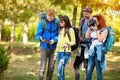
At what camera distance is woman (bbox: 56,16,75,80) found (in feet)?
27.3

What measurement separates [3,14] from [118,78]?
16.7m

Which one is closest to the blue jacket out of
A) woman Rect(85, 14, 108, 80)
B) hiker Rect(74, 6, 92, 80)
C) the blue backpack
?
hiker Rect(74, 6, 92, 80)

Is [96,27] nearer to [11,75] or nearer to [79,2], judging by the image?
[11,75]

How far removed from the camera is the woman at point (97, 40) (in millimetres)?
8031

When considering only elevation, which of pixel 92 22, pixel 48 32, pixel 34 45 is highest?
pixel 92 22

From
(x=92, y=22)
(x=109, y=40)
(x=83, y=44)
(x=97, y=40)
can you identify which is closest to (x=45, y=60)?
(x=83, y=44)

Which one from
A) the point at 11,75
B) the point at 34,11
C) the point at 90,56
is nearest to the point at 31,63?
the point at 11,75

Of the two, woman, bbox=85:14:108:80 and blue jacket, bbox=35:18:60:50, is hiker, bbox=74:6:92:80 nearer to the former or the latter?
woman, bbox=85:14:108:80

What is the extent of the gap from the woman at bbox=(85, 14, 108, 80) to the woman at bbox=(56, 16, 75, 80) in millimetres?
434

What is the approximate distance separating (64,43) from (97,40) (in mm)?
733

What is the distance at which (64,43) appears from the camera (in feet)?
27.3

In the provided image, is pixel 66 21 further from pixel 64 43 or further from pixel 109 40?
pixel 109 40

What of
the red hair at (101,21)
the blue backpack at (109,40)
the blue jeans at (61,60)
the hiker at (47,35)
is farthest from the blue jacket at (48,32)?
the blue backpack at (109,40)

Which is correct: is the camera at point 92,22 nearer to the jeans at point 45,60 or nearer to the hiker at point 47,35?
the hiker at point 47,35
